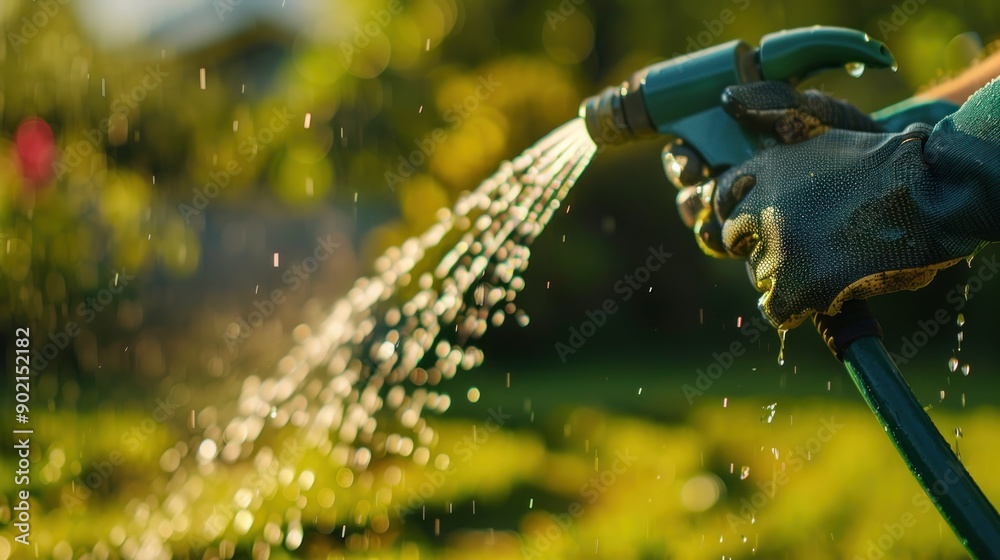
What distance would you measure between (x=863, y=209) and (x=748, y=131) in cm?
24

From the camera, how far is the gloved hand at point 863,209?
1.24m

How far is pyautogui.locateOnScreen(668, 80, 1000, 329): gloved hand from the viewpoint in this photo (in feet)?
4.07

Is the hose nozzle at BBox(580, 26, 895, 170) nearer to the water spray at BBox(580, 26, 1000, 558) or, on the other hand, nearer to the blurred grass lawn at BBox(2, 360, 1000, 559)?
the water spray at BBox(580, 26, 1000, 558)

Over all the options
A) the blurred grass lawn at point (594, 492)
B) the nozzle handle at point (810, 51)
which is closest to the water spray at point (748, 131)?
the nozzle handle at point (810, 51)

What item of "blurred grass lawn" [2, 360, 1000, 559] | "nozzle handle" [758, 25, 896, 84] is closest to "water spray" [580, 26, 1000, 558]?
"nozzle handle" [758, 25, 896, 84]

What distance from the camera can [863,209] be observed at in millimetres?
1278

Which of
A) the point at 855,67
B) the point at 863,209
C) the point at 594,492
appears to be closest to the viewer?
the point at 863,209

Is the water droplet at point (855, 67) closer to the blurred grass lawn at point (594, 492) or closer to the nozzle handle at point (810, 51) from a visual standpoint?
the nozzle handle at point (810, 51)

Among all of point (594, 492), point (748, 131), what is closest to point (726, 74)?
point (748, 131)

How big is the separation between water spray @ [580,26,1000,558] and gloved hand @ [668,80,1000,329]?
6 centimetres

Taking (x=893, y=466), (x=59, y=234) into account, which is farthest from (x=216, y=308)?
(x=893, y=466)

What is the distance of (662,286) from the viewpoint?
8477 millimetres

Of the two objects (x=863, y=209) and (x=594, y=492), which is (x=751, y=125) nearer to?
(x=863, y=209)

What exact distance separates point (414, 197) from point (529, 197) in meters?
5.69
